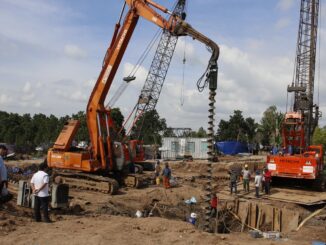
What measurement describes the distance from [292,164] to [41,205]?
543 inches

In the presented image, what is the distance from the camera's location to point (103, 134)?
66.3 ft

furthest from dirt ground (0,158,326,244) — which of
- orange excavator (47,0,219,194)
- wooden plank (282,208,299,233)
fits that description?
orange excavator (47,0,219,194)

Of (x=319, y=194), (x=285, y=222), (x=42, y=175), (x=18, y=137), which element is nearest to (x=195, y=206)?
(x=285, y=222)

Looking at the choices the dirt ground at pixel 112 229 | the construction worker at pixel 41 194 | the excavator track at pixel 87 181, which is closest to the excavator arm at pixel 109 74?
the excavator track at pixel 87 181

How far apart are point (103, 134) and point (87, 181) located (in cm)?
238

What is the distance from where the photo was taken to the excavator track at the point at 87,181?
62.0 feet

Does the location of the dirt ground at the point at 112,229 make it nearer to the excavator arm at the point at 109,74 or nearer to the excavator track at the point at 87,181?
the excavator track at the point at 87,181

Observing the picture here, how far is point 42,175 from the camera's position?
10.7 metres

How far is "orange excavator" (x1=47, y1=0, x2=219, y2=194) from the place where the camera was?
64.6 feet

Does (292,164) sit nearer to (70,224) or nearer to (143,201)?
(143,201)

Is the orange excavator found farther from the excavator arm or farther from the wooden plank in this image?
the wooden plank

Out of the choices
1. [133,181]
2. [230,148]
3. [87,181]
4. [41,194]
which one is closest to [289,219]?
[133,181]

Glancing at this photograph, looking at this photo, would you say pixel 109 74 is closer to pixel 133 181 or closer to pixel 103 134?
pixel 103 134

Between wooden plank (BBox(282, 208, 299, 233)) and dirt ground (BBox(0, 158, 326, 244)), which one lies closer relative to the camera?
dirt ground (BBox(0, 158, 326, 244))
